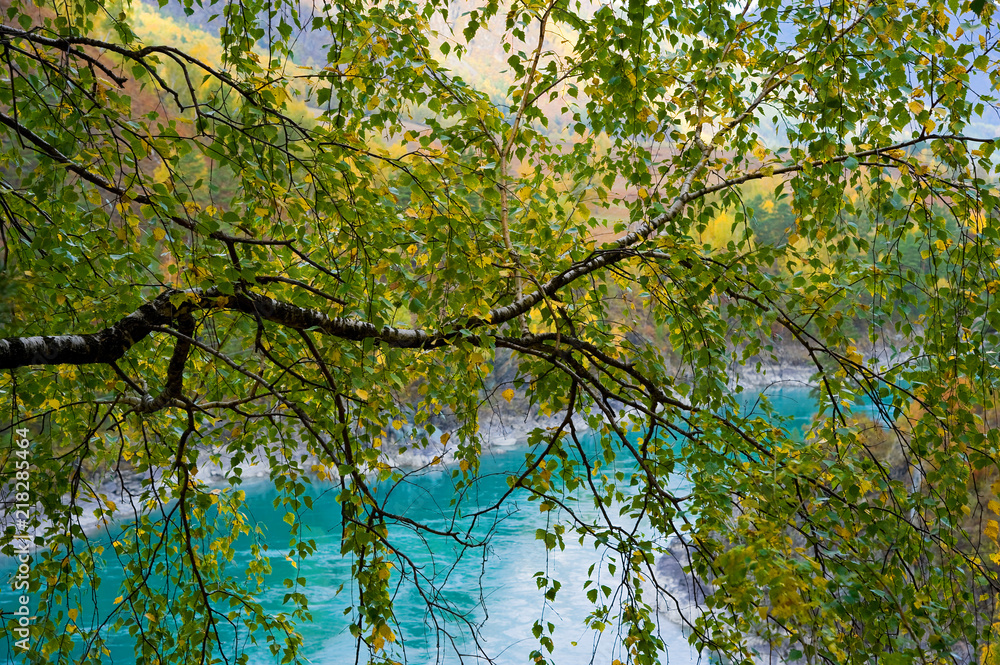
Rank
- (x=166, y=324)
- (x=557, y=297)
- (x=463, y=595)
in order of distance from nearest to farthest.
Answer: (x=166, y=324) < (x=557, y=297) < (x=463, y=595)

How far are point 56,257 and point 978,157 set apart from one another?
102 inches

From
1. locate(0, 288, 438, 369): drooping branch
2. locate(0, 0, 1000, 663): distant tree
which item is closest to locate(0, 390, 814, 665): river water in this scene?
locate(0, 0, 1000, 663): distant tree

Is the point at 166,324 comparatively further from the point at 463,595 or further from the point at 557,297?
the point at 463,595

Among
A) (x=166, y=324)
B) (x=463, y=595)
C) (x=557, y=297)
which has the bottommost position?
(x=166, y=324)

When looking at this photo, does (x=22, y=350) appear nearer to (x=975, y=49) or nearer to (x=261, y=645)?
(x=975, y=49)

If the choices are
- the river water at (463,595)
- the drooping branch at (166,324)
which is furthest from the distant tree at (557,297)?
the river water at (463,595)

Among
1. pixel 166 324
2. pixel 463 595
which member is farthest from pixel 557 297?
pixel 463 595

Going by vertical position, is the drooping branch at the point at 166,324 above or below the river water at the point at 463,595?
below

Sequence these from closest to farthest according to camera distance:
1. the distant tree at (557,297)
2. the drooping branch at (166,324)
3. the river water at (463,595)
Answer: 1. the drooping branch at (166,324)
2. the distant tree at (557,297)
3. the river water at (463,595)

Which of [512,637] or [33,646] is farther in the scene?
[512,637]

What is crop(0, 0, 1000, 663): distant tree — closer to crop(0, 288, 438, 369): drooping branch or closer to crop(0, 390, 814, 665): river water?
crop(0, 288, 438, 369): drooping branch

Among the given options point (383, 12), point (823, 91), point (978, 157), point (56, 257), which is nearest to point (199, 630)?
point (56, 257)

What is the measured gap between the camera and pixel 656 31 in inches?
102

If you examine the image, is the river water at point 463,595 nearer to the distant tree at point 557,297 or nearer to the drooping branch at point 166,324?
the distant tree at point 557,297
